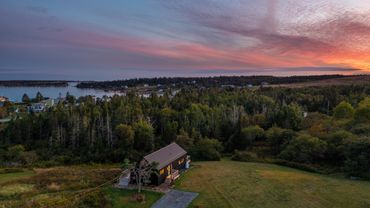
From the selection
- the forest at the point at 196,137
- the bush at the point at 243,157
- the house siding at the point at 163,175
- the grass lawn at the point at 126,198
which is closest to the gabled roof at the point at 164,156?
the house siding at the point at 163,175

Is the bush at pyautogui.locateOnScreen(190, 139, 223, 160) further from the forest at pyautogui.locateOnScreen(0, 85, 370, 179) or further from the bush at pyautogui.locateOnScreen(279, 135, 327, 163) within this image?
the bush at pyautogui.locateOnScreen(279, 135, 327, 163)

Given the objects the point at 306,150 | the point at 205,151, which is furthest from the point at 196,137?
the point at 306,150

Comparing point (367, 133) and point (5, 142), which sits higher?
point (367, 133)

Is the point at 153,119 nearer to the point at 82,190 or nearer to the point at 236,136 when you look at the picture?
the point at 236,136

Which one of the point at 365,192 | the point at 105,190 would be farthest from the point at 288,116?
the point at 105,190

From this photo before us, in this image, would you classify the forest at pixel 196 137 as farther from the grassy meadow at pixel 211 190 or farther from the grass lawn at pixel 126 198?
the grass lawn at pixel 126 198

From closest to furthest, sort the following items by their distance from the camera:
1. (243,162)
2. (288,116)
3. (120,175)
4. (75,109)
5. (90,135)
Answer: (120,175) → (243,162) → (90,135) → (288,116) → (75,109)

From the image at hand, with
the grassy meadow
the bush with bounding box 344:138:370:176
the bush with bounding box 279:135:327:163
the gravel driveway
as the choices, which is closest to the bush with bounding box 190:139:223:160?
the grassy meadow
